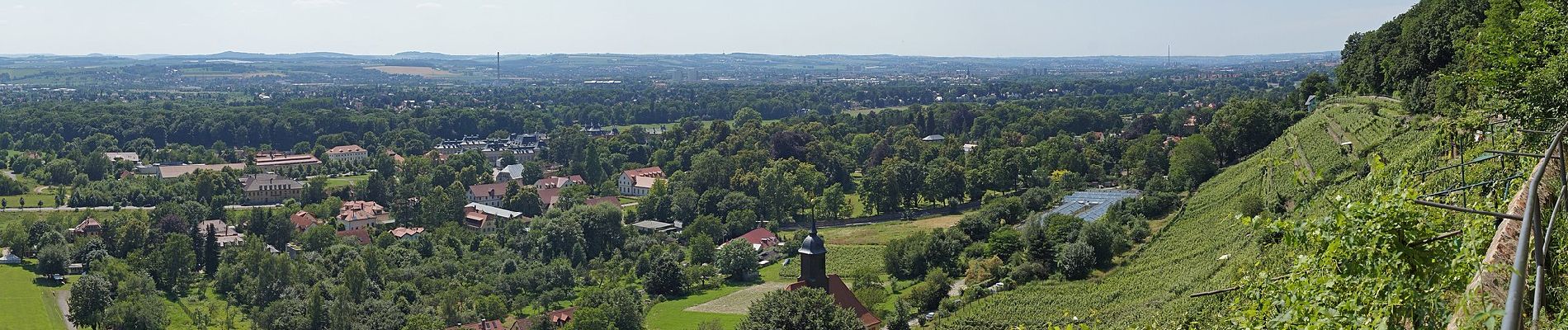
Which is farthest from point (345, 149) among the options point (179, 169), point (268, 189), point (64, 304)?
point (64, 304)

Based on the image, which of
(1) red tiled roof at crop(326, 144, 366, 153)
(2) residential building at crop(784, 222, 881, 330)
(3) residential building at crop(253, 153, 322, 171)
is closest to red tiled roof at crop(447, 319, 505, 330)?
(2) residential building at crop(784, 222, 881, 330)

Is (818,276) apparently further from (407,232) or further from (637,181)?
(637,181)

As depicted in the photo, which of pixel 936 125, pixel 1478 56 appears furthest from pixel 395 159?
pixel 1478 56

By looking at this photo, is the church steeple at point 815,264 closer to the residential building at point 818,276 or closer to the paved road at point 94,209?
the residential building at point 818,276

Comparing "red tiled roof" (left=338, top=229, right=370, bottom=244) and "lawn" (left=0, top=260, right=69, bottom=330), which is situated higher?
"red tiled roof" (left=338, top=229, right=370, bottom=244)

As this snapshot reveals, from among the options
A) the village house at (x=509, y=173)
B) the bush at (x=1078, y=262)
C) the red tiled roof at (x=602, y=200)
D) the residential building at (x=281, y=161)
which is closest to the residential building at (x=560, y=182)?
the village house at (x=509, y=173)

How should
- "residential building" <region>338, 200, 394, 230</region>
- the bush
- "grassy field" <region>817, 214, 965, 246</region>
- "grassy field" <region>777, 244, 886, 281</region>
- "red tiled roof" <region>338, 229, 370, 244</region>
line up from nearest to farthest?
the bush < "grassy field" <region>777, 244, 886, 281</region> < "grassy field" <region>817, 214, 965, 246</region> < "red tiled roof" <region>338, 229, 370, 244</region> < "residential building" <region>338, 200, 394, 230</region>

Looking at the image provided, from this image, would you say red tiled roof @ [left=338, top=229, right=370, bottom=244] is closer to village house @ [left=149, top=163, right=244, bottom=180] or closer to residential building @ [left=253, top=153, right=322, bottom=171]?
village house @ [left=149, top=163, right=244, bottom=180]

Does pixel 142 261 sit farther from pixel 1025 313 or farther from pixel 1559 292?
pixel 1559 292
